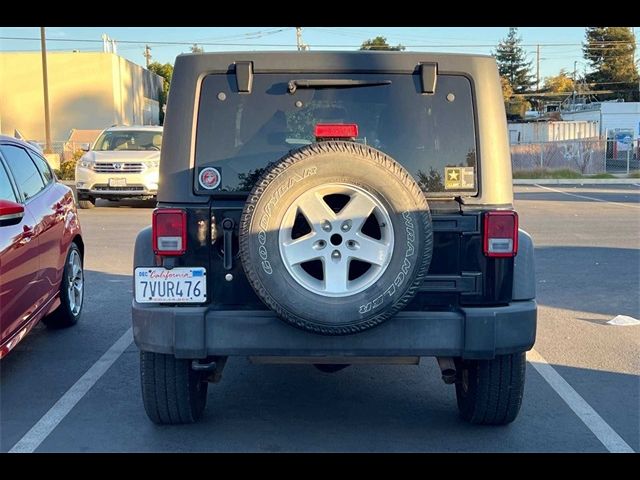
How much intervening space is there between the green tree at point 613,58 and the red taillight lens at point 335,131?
81.3 metres

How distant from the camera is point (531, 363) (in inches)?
234

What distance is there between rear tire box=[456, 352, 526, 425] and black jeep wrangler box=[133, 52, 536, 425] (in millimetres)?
25

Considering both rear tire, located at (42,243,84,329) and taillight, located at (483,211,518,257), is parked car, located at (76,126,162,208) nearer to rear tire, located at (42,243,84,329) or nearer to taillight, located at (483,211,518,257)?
rear tire, located at (42,243,84,329)

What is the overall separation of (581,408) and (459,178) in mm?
1832

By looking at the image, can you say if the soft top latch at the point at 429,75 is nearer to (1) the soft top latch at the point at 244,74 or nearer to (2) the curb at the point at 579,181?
(1) the soft top latch at the point at 244,74

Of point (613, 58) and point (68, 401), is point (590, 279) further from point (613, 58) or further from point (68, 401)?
point (613, 58)

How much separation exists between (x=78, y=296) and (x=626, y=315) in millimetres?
5104

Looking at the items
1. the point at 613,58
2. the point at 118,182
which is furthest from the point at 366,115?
the point at 613,58

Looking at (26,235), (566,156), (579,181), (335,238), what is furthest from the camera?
(566,156)

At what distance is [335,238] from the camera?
3.77 meters

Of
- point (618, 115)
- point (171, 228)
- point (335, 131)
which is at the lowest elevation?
point (171, 228)

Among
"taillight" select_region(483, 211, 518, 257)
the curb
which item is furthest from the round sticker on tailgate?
the curb
